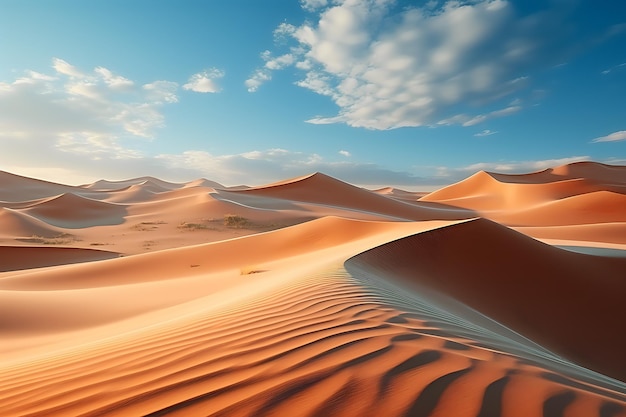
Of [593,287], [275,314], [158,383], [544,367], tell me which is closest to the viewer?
[158,383]

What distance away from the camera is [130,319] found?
5.35 meters

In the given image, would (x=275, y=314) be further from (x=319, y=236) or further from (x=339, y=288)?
(x=319, y=236)

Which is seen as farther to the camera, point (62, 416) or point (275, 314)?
point (275, 314)

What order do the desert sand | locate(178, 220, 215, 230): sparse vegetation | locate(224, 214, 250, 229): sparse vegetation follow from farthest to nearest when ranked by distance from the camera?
locate(224, 214, 250, 229): sparse vegetation, locate(178, 220, 215, 230): sparse vegetation, the desert sand

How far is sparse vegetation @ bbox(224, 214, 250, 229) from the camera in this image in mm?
23781

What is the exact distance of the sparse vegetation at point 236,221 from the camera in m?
23.8

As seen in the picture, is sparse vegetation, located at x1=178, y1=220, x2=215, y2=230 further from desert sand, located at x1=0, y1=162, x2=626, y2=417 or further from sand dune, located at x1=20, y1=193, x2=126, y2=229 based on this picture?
sand dune, located at x1=20, y1=193, x2=126, y2=229

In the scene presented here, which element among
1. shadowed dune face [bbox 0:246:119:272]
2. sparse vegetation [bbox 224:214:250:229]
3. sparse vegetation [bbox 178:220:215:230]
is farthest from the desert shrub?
shadowed dune face [bbox 0:246:119:272]

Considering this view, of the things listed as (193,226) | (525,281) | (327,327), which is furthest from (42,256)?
(327,327)

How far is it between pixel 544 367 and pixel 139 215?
99.8ft

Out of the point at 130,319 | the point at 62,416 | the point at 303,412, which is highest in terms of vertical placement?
the point at 303,412

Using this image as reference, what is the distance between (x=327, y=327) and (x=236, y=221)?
2226 centimetres

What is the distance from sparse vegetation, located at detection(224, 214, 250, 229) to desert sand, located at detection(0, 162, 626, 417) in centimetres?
598

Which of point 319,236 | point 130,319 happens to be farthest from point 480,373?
point 319,236
